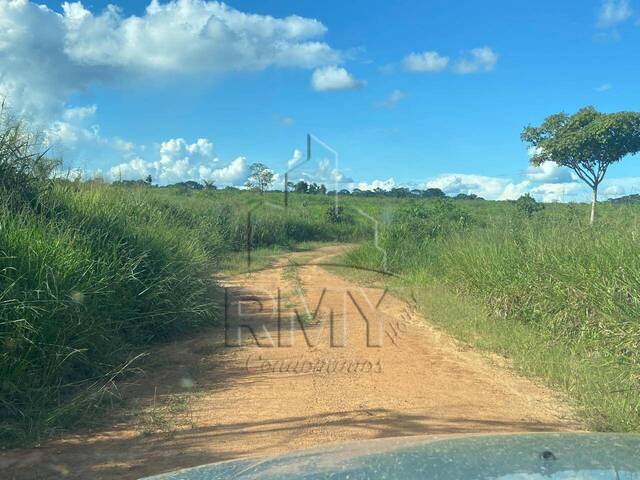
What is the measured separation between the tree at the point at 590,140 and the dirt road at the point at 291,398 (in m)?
12.2

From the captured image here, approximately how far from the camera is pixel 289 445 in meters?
4.45

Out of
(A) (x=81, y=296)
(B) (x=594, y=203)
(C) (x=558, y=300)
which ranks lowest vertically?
(C) (x=558, y=300)

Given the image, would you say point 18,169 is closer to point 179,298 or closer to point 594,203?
point 179,298

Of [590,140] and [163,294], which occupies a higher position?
[590,140]

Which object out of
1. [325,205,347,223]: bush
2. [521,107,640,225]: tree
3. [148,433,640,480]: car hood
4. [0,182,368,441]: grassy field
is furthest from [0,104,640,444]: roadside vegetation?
[325,205,347,223]: bush

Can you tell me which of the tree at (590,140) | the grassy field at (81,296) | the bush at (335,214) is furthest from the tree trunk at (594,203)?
the bush at (335,214)

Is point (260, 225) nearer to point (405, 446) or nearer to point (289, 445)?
point (289, 445)

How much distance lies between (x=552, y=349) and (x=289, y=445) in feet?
12.7

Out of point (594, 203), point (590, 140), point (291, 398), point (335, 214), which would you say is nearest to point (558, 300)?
point (291, 398)

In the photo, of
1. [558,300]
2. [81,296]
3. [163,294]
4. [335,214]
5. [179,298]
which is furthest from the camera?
[335,214]

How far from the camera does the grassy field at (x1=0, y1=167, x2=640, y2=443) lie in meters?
5.20

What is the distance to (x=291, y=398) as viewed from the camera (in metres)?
5.69

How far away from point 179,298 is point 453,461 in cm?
671

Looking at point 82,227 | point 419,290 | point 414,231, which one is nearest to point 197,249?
point 82,227
